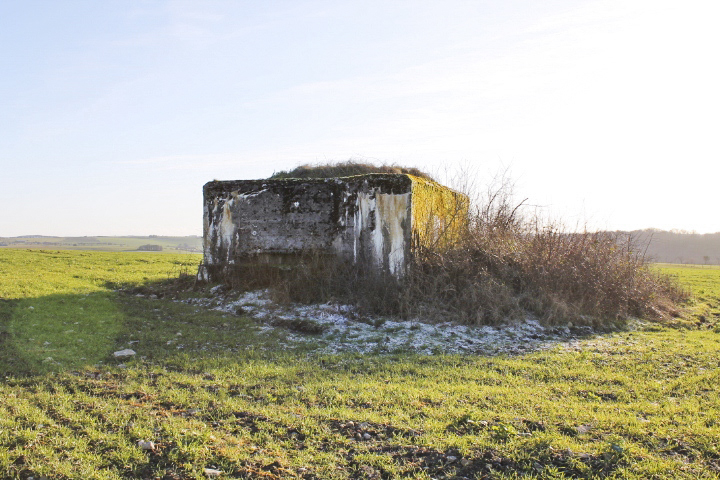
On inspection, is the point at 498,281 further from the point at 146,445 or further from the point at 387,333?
the point at 146,445

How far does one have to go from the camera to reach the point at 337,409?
4609 mm

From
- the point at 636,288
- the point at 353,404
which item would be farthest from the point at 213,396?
the point at 636,288

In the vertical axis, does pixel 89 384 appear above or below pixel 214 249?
below

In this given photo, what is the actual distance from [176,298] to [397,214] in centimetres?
551

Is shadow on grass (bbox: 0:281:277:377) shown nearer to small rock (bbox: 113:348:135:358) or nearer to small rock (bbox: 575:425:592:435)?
small rock (bbox: 113:348:135:358)

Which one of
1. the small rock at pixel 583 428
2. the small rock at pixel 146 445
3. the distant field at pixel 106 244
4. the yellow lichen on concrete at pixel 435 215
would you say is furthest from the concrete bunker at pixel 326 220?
the distant field at pixel 106 244

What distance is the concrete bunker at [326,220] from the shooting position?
1036cm

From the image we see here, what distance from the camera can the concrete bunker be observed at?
34.0 feet

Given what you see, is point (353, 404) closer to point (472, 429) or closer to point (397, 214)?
point (472, 429)

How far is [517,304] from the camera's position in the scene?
9.28 metres

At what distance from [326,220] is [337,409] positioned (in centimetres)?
688

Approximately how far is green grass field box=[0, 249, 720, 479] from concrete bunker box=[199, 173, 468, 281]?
3291 mm

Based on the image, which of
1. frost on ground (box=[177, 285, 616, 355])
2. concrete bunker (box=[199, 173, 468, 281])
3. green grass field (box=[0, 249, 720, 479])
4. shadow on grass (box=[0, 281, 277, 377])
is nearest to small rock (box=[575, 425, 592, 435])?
green grass field (box=[0, 249, 720, 479])

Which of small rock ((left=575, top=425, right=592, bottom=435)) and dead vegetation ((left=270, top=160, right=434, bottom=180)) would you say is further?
dead vegetation ((left=270, top=160, right=434, bottom=180))
